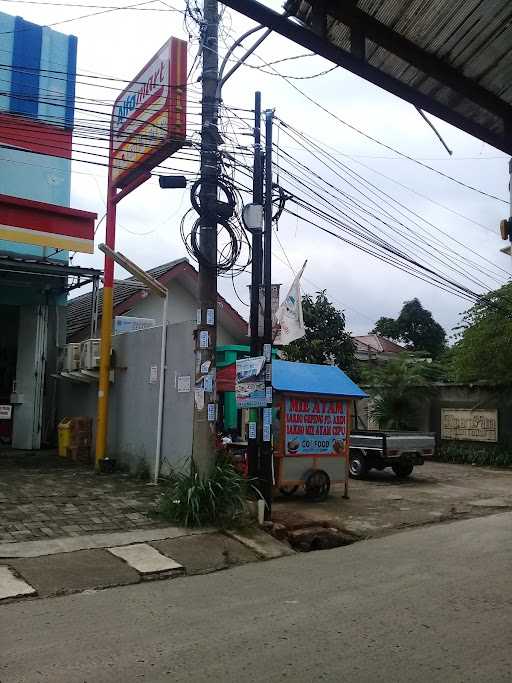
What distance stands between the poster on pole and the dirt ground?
179cm

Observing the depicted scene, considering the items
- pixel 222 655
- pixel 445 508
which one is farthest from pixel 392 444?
pixel 222 655

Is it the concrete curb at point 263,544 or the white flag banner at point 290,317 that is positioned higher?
the white flag banner at point 290,317

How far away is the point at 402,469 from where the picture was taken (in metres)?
15.3

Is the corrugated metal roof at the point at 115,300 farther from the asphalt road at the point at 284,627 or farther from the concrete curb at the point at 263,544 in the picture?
the asphalt road at the point at 284,627

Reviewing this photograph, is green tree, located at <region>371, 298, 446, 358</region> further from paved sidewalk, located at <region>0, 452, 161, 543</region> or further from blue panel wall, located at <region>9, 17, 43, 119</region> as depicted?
paved sidewalk, located at <region>0, 452, 161, 543</region>

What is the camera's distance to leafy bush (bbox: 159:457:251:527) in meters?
8.71

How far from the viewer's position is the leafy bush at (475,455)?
18.4 metres

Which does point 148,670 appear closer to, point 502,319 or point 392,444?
point 392,444

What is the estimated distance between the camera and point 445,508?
11.1 metres

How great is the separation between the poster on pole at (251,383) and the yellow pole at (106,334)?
419 centimetres

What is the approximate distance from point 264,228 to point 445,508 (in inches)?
229

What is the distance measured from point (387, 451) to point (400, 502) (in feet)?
9.06

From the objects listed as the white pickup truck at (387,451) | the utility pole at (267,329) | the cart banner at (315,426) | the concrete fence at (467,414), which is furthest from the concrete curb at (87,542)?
the concrete fence at (467,414)

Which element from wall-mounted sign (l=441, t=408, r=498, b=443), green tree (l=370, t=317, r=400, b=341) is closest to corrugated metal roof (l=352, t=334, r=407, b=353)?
green tree (l=370, t=317, r=400, b=341)
